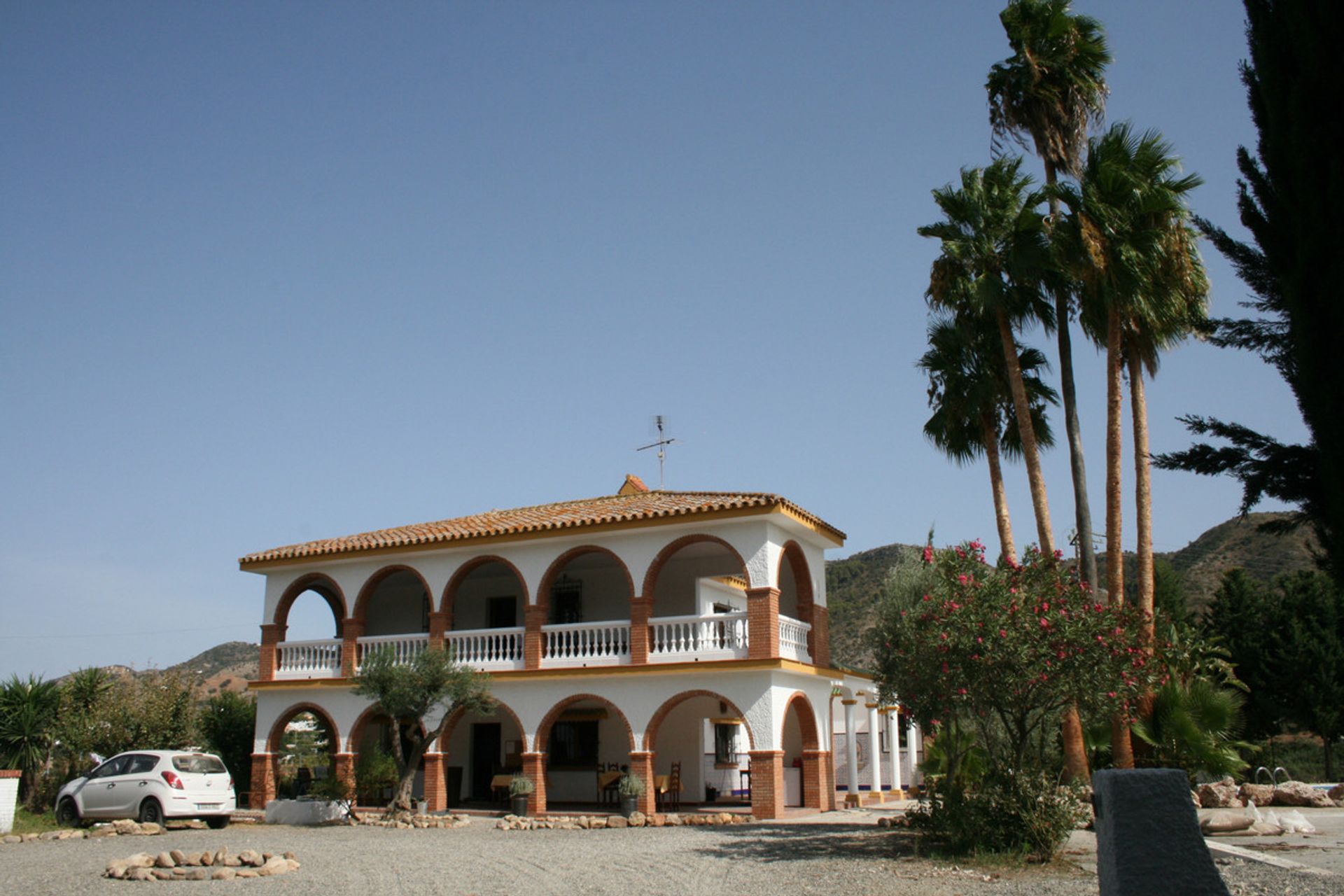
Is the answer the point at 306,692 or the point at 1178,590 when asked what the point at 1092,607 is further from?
the point at 1178,590

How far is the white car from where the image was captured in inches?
745

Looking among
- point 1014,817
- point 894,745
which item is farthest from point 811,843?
point 894,745

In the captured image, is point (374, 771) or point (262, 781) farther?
point (262, 781)

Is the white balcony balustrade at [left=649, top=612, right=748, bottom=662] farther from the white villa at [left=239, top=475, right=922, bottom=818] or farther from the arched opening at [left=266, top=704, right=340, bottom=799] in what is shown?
the arched opening at [left=266, top=704, right=340, bottom=799]

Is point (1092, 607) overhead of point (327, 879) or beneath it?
overhead

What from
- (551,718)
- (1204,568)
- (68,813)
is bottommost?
(68,813)

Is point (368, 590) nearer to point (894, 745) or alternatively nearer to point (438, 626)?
point (438, 626)

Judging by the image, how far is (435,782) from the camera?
72.2 feet

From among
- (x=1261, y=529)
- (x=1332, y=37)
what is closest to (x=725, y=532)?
(x=1261, y=529)

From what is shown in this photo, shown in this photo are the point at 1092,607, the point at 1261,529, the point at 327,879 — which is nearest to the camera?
the point at 1261,529

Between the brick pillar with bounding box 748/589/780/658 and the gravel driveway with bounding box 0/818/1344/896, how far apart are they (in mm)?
3023

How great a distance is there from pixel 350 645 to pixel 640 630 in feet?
23.0

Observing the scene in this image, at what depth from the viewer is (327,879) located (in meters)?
12.2

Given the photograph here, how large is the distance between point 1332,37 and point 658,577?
19.0 metres
